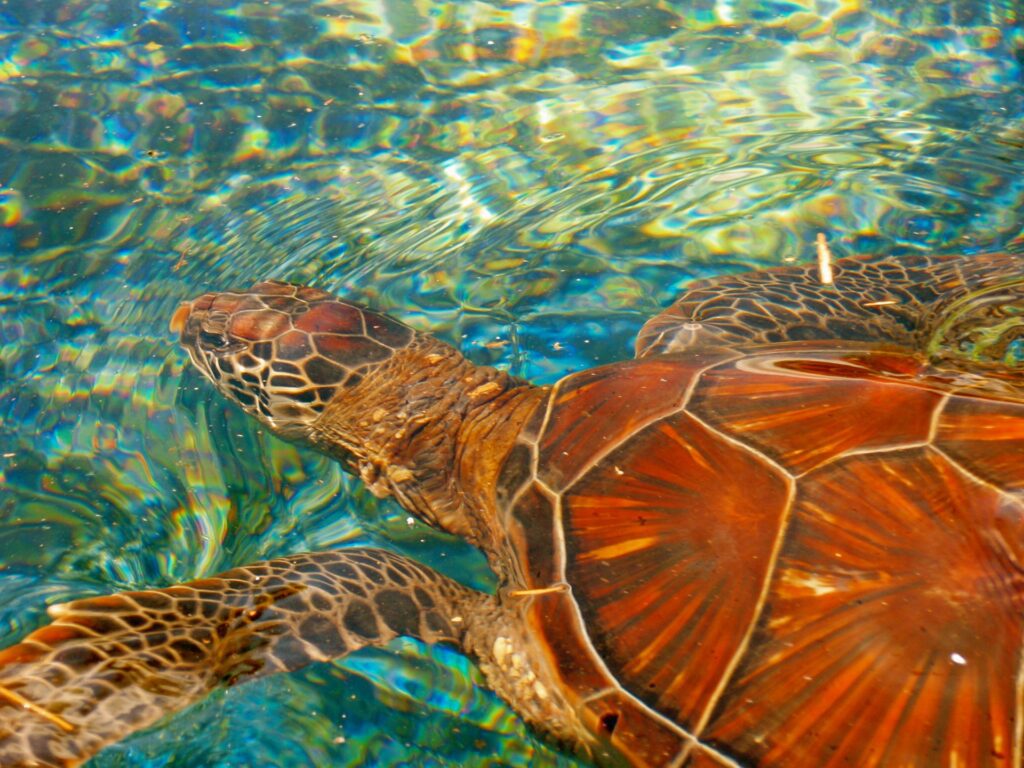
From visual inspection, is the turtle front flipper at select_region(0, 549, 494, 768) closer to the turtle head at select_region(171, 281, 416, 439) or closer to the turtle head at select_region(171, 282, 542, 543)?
the turtle head at select_region(171, 282, 542, 543)

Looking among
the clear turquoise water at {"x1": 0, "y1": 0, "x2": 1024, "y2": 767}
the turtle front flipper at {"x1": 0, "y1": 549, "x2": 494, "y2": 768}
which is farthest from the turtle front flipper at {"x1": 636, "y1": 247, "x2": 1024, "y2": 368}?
the turtle front flipper at {"x1": 0, "y1": 549, "x2": 494, "y2": 768}

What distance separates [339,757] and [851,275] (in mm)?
3013


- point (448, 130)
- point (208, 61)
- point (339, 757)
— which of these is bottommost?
point (339, 757)

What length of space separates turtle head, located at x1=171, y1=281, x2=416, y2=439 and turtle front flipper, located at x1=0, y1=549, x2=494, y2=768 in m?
0.74

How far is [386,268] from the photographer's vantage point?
4.12m

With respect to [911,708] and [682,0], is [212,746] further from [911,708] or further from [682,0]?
[682,0]

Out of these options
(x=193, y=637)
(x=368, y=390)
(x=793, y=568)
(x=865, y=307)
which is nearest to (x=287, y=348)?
(x=368, y=390)

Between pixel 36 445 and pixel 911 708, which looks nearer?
pixel 911 708

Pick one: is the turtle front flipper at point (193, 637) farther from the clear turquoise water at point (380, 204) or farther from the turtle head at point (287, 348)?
the turtle head at point (287, 348)

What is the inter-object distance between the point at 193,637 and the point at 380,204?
111 inches

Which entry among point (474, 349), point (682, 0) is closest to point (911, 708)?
point (474, 349)

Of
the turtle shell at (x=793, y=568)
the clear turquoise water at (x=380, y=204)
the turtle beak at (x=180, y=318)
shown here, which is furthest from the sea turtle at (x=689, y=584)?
the turtle beak at (x=180, y=318)

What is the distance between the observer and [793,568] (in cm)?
197

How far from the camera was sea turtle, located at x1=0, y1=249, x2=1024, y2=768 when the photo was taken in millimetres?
1810
